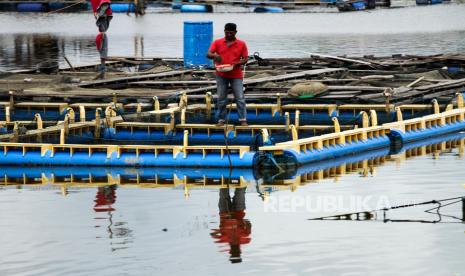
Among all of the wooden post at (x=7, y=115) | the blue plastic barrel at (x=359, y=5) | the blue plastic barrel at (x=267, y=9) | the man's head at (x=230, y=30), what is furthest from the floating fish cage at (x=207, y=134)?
the blue plastic barrel at (x=359, y=5)

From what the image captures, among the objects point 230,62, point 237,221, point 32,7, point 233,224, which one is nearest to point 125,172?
point 230,62

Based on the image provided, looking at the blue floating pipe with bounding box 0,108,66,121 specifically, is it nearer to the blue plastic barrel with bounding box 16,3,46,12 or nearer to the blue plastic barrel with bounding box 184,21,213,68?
the blue plastic barrel with bounding box 184,21,213,68

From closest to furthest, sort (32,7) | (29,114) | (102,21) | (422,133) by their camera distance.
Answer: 1. (422,133)
2. (29,114)
3. (102,21)
4. (32,7)

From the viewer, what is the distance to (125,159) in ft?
74.2

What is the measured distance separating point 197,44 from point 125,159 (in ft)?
46.9

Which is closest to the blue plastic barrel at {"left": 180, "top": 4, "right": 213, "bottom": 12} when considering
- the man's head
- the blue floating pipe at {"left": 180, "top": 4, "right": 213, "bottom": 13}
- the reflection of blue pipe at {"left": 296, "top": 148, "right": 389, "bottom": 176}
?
the blue floating pipe at {"left": 180, "top": 4, "right": 213, "bottom": 13}

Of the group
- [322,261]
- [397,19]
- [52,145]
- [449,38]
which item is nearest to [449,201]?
[322,261]

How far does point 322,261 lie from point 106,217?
398 centimetres

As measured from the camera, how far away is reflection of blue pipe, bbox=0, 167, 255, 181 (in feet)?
71.6

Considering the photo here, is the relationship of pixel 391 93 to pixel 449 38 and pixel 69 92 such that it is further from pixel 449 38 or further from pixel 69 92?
pixel 449 38

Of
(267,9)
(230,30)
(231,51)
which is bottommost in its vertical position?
(267,9)

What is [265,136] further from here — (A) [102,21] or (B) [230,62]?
(A) [102,21]

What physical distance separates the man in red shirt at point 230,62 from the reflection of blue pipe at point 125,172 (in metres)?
2.48

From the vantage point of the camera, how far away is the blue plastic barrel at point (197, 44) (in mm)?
36375
